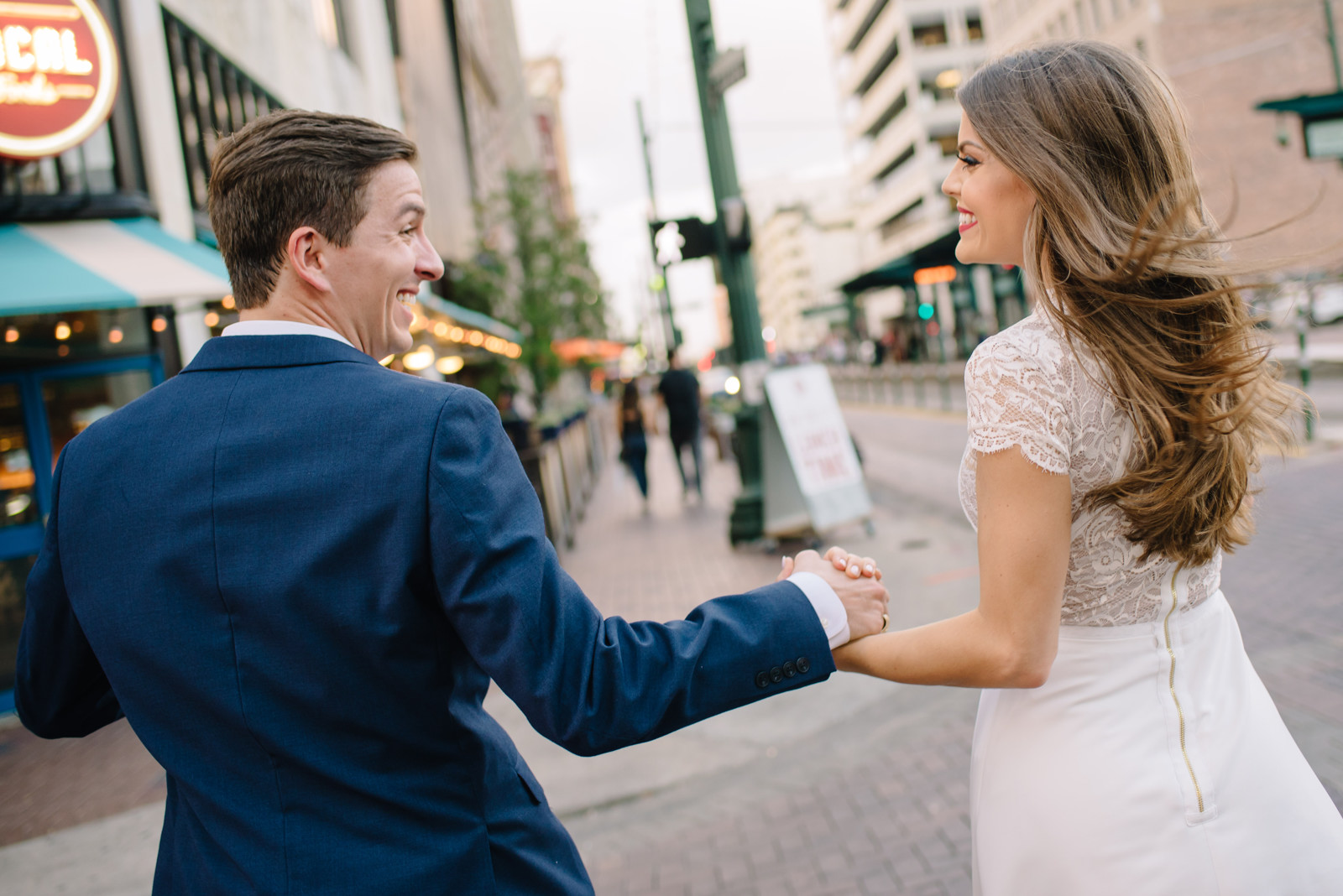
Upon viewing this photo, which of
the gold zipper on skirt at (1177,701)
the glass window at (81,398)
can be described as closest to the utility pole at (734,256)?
the glass window at (81,398)

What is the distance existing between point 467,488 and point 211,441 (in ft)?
1.19

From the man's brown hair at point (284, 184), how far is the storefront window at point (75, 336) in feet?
20.0

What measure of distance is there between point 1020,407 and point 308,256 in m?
1.08

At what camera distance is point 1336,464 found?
353 inches

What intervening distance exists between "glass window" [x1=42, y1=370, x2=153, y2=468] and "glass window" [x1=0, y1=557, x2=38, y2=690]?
2.48ft

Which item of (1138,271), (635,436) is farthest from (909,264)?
(1138,271)

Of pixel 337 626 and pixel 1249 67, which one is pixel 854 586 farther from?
pixel 1249 67

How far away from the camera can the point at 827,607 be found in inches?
59.0

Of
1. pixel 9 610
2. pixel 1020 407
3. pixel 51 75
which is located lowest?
pixel 9 610

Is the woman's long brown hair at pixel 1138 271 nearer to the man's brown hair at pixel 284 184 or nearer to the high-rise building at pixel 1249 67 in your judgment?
the man's brown hair at pixel 284 184

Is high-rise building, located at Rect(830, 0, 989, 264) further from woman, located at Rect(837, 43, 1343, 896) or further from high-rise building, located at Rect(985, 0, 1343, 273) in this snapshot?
woman, located at Rect(837, 43, 1343, 896)

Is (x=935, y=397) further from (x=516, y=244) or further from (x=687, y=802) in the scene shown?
(x=687, y=802)

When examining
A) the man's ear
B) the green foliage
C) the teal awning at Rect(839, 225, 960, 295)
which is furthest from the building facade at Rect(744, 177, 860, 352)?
the man's ear

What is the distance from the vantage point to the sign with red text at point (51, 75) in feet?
19.7
